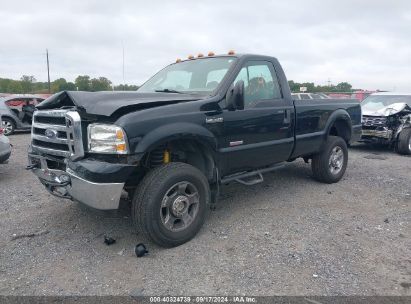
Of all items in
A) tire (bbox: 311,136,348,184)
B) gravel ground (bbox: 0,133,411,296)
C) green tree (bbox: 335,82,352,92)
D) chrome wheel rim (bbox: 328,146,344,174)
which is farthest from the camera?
green tree (bbox: 335,82,352,92)

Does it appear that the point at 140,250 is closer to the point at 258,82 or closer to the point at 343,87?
the point at 258,82

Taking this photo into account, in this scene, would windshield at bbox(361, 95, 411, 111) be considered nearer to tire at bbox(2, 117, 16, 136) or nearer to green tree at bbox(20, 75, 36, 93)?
tire at bbox(2, 117, 16, 136)

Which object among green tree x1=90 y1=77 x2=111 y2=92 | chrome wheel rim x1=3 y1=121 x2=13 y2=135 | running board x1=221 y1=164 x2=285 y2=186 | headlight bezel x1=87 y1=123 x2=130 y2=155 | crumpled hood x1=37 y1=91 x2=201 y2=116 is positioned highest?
green tree x1=90 y1=77 x2=111 y2=92

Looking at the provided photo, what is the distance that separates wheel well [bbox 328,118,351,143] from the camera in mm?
6094

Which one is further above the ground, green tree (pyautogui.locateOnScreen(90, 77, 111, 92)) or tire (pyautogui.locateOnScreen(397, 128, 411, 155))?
green tree (pyautogui.locateOnScreen(90, 77, 111, 92))

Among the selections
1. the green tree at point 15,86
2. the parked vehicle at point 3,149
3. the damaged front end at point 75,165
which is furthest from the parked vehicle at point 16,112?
the green tree at point 15,86

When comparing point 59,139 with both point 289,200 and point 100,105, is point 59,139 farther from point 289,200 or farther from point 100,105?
point 289,200

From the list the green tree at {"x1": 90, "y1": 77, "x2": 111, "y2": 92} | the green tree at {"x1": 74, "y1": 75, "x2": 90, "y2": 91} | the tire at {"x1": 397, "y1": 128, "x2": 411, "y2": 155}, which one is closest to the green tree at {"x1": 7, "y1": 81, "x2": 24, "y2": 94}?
the green tree at {"x1": 74, "y1": 75, "x2": 90, "y2": 91}

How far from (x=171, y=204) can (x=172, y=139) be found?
64cm

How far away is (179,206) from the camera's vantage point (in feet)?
11.7

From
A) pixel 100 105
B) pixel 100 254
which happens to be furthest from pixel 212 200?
pixel 100 105

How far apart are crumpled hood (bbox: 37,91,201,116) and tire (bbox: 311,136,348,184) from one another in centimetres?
274

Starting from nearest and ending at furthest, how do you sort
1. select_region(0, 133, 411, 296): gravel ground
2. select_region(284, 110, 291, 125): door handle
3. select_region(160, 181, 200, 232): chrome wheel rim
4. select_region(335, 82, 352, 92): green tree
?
select_region(0, 133, 411, 296): gravel ground < select_region(160, 181, 200, 232): chrome wheel rim < select_region(284, 110, 291, 125): door handle < select_region(335, 82, 352, 92): green tree

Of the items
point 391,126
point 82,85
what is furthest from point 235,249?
point 391,126
